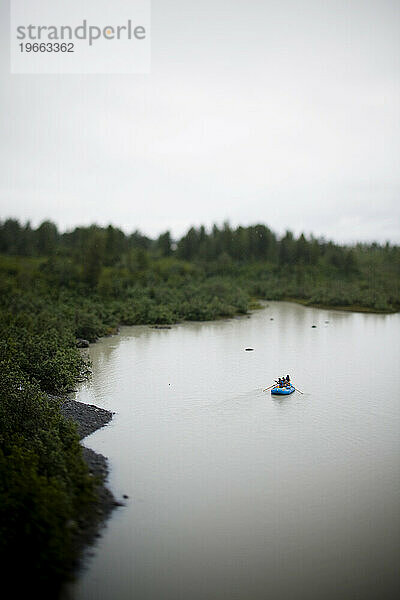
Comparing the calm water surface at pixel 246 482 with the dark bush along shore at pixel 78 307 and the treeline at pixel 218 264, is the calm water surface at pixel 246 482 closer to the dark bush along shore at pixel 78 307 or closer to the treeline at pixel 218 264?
the dark bush along shore at pixel 78 307

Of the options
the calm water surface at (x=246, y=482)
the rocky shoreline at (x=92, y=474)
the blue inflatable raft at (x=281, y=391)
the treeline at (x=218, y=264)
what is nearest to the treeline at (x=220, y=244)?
the treeline at (x=218, y=264)

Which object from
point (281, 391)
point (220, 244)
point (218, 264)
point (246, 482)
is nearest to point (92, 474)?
point (246, 482)

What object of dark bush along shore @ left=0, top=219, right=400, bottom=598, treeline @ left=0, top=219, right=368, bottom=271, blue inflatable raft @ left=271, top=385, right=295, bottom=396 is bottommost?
blue inflatable raft @ left=271, top=385, right=295, bottom=396

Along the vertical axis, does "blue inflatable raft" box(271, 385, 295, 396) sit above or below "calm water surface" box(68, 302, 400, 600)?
above

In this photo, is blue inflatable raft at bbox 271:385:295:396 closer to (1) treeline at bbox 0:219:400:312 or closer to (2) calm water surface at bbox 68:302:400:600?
(2) calm water surface at bbox 68:302:400:600

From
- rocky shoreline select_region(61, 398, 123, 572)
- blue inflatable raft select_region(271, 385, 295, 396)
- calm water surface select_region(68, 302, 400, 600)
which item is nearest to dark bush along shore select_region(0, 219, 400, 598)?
rocky shoreline select_region(61, 398, 123, 572)
